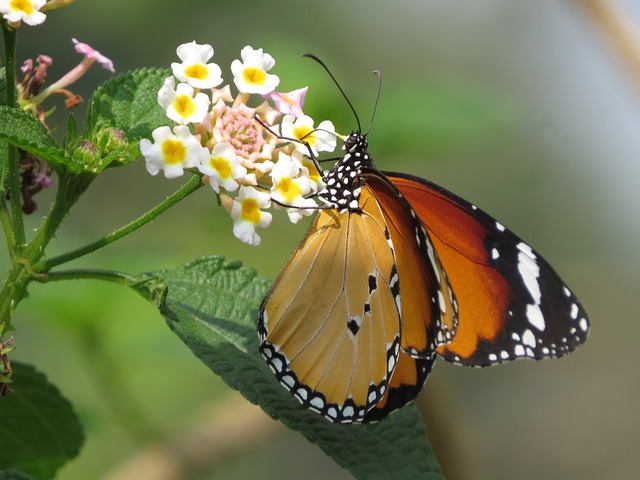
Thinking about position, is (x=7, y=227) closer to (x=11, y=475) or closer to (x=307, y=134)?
(x=11, y=475)

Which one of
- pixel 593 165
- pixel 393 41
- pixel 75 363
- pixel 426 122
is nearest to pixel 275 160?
pixel 426 122

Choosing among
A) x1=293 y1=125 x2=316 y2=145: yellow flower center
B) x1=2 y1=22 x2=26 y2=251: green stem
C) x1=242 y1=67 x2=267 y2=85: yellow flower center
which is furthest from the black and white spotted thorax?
x1=2 y1=22 x2=26 y2=251: green stem

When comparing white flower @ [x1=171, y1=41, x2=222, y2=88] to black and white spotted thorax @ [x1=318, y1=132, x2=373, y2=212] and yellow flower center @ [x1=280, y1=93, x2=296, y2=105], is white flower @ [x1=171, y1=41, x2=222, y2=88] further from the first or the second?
black and white spotted thorax @ [x1=318, y1=132, x2=373, y2=212]

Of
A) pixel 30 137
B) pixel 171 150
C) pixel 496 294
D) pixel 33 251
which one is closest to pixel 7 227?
pixel 33 251

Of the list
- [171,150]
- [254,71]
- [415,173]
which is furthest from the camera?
[415,173]

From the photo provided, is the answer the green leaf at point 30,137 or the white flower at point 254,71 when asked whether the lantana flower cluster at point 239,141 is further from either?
the green leaf at point 30,137

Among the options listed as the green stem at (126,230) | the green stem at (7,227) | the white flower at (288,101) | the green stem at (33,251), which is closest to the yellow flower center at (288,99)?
the white flower at (288,101)
